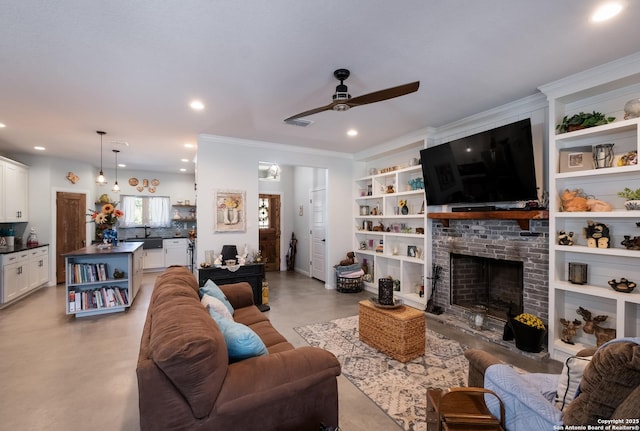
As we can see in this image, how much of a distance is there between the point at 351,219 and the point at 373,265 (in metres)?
1.01

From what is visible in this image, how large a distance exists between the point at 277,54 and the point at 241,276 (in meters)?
3.18

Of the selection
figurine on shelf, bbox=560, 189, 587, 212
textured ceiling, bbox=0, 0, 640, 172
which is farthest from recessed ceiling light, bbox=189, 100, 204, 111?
figurine on shelf, bbox=560, 189, 587, 212

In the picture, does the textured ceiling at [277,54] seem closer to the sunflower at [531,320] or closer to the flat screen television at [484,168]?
the flat screen television at [484,168]

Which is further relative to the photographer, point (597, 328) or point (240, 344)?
point (597, 328)

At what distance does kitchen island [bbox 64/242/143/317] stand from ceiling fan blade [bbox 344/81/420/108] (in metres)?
4.03

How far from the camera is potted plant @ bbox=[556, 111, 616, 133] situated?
2668 mm

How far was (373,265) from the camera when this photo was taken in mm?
5707

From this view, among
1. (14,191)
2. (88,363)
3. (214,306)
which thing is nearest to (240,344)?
(214,306)

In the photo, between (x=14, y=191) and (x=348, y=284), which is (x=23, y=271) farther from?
(x=348, y=284)

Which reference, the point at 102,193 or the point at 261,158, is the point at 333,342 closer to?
the point at 261,158

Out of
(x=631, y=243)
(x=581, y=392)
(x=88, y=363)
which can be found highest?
(x=631, y=243)

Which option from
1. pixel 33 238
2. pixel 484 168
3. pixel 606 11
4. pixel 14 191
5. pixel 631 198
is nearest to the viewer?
pixel 606 11

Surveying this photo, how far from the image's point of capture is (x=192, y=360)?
1291mm

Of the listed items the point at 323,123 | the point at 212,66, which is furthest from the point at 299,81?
the point at 323,123
